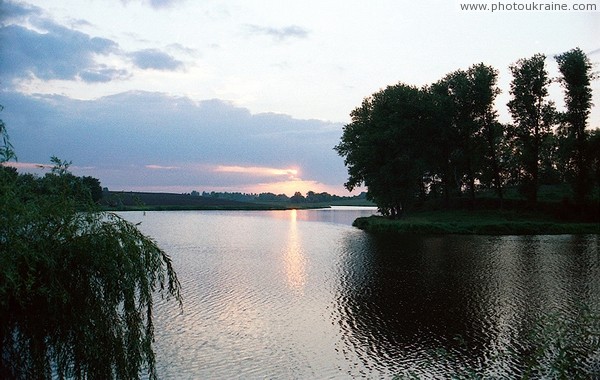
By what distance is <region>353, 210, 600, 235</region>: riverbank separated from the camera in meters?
71.7

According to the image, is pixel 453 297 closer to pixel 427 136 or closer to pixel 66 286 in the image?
pixel 66 286

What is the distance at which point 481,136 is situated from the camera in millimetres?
87562

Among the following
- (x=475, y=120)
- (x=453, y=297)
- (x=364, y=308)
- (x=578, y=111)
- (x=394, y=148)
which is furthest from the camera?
(x=475, y=120)

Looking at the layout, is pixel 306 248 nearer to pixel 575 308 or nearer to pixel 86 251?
pixel 575 308

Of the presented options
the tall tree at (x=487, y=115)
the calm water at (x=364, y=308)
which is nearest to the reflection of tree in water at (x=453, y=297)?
the calm water at (x=364, y=308)

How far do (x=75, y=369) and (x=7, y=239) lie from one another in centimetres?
381

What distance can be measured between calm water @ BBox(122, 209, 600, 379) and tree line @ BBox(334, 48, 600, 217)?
29418 millimetres

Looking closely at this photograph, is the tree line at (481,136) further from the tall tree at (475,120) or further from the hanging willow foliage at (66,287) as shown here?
the hanging willow foliage at (66,287)

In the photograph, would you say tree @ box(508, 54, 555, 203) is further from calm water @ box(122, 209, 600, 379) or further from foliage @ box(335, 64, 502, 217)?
calm water @ box(122, 209, 600, 379)

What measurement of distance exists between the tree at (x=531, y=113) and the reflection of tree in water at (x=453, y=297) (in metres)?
27.6

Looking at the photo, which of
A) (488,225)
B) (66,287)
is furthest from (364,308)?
(488,225)

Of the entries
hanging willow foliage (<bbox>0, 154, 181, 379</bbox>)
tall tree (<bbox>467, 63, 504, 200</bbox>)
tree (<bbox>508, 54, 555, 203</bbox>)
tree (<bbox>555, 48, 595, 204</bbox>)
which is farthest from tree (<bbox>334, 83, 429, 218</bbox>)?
hanging willow foliage (<bbox>0, 154, 181, 379</bbox>)

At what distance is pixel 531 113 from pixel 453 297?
6226 centimetres

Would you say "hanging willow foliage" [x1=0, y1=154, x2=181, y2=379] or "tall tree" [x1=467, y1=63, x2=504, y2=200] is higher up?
"tall tree" [x1=467, y1=63, x2=504, y2=200]
